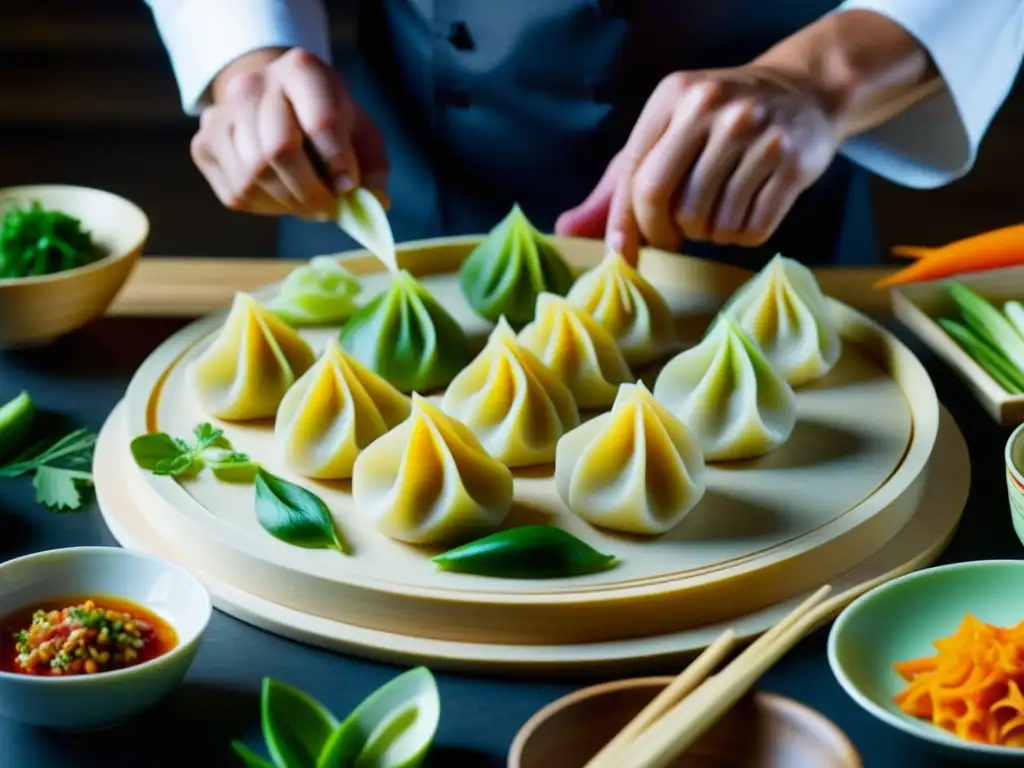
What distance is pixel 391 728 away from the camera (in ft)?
3.68

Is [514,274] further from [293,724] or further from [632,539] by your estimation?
[293,724]

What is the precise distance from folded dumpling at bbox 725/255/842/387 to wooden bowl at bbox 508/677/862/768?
0.73 m

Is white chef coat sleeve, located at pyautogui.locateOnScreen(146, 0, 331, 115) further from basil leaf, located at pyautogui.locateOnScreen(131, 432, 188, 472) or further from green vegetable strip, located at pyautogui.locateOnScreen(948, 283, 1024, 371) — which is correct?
green vegetable strip, located at pyautogui.locateOnScreen(948, 283, 1024, 371)

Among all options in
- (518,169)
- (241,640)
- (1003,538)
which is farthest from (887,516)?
(518,169)

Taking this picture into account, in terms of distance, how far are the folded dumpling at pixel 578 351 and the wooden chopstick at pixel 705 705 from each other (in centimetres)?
57

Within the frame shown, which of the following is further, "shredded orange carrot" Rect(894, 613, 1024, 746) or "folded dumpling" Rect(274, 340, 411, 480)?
"folded dumpling" Rect(274, 340, 411, 480)

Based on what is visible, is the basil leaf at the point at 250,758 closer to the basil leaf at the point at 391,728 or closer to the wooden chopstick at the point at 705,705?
the basil leaf at the point at 391,728

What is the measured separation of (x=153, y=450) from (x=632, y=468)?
534 millimetres

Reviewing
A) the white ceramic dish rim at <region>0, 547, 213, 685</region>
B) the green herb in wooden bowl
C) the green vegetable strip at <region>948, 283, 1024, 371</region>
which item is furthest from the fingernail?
the green vegetable strip at <region>948, 283, 1024, 371</region>

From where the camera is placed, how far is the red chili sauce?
116 cm

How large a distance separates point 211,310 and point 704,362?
81cm

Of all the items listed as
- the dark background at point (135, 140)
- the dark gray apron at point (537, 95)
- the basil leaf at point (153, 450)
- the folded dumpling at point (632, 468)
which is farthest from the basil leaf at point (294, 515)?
the dark background at point (135, 140)

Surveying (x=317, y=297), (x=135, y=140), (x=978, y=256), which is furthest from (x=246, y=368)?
(x=135, y=140)

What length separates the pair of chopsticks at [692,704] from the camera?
1.02 meters
